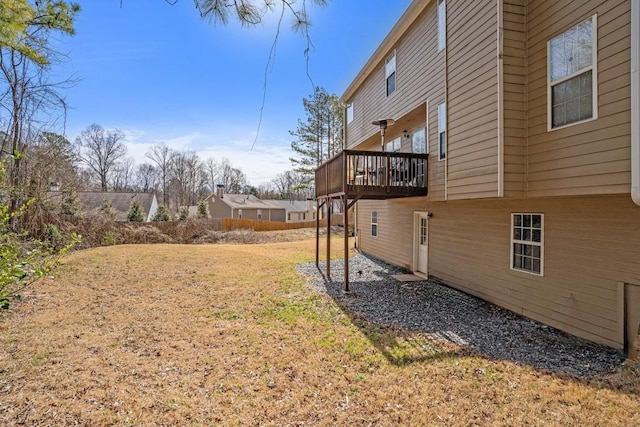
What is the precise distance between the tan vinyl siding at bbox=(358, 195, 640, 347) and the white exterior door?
3.06ft

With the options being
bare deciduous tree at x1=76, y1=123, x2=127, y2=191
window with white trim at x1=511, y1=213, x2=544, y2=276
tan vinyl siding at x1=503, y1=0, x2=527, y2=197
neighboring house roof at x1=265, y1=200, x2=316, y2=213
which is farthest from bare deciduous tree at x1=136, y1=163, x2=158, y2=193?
tan vinyl siding at x1=503, y1=0, x2=527, y2=197

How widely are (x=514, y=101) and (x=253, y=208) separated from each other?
35.2 m

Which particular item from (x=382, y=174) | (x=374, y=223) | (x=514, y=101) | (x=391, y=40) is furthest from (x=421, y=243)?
(x=391, y=40)

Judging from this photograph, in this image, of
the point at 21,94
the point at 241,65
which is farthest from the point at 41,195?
the point at 241,65

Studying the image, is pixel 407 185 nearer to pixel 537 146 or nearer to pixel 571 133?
pixel 537 146

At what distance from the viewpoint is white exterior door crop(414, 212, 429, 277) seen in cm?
959

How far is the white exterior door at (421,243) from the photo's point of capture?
9.59 meters

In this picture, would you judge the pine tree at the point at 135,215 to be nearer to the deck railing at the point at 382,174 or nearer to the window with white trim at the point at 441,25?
the deck railing at the point at 382,174

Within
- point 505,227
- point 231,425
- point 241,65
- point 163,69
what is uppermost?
point 163,69

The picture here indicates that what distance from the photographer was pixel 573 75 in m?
4.64

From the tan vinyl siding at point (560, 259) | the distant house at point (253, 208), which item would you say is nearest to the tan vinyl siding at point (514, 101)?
the tan vinyl siding at point (560, 259)

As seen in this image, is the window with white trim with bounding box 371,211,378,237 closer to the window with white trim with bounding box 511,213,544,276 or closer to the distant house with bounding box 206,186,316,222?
the window with white trim with bounding box 511,213,544,276

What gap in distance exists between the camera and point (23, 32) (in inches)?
116

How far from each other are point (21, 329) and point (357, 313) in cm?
588
